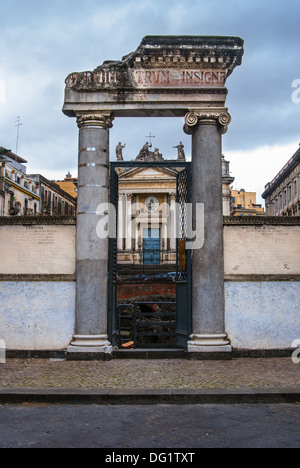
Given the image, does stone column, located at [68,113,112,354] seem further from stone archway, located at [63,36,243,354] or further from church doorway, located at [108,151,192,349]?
church doorway, located at [108,151,192,349]

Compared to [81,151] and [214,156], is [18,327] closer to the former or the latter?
[81,151]

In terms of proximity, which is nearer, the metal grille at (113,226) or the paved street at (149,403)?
the paved street at (149,403)

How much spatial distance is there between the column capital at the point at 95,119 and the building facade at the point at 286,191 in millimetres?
48326

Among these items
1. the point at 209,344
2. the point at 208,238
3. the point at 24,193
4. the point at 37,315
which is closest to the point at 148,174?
the point at 24,193

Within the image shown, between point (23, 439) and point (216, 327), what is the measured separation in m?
5.17

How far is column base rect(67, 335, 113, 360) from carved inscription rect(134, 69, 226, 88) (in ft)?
16.4

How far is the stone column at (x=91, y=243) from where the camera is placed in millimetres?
9336

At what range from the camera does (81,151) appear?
9.89 metres

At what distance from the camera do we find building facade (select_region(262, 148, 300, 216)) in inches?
2265

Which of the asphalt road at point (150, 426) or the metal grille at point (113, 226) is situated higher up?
the metal grille at point (113, 226)

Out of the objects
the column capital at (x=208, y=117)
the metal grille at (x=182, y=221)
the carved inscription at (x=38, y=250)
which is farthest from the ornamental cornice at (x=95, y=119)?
the carved inscription at (x=38, y=250)

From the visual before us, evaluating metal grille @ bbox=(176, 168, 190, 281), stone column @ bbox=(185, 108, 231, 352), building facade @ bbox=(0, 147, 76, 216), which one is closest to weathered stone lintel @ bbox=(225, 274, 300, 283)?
stone column @ bbox=(185, 108, 231, 352)

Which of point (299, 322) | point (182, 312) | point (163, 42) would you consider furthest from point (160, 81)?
point (299, 322)

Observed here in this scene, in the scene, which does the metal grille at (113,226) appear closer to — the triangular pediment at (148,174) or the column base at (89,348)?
the column base at (89,348)
